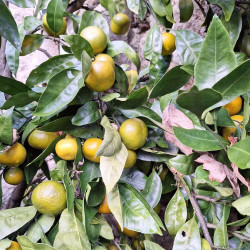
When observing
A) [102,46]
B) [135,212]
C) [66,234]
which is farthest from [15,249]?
[102,46]

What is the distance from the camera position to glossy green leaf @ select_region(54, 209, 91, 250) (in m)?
0.59

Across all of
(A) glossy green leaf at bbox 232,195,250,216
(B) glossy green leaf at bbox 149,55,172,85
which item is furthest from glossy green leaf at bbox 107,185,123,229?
(B) glossy green leaf at bbox 149,55,172,85

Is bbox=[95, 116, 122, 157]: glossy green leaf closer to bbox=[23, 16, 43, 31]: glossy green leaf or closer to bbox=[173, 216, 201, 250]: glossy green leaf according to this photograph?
bbox=[173, 216, 201, 250]: glossy green leaf

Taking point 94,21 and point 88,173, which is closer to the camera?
point 88,173

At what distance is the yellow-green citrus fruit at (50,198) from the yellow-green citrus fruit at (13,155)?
9cm

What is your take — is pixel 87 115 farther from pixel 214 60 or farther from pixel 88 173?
pixel 214 60

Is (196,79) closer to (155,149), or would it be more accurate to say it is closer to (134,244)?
(155,149)

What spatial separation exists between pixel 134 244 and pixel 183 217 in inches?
9.6

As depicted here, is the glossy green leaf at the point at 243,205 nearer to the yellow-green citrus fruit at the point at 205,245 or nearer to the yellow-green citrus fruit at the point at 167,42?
the yellow-green citrus fruit at the point at 205,245

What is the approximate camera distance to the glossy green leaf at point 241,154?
1.53 ft

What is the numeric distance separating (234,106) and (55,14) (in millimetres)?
459

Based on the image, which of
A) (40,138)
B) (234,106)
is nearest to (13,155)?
(40,138)

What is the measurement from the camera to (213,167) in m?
0.53

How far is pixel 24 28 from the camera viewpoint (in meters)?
0.74
